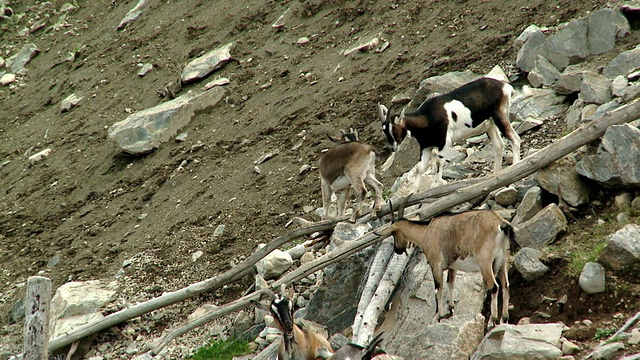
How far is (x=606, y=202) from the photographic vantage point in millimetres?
7855

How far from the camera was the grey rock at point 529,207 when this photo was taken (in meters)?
8.02

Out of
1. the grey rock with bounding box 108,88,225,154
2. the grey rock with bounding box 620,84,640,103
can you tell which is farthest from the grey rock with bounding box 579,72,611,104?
the grey rock with bounding box 108,88,225,154

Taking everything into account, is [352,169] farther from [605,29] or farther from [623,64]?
[605,29]

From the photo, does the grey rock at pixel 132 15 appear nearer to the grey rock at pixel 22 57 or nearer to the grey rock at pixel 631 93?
the grey rock at pixel 22 57

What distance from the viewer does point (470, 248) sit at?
679 cm

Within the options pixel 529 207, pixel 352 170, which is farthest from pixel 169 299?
pixel 529 207

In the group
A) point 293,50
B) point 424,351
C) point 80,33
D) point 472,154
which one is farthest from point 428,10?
point 80,33

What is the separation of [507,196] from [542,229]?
3.37 ft

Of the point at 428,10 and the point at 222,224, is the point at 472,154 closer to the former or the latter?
the point at 222,224

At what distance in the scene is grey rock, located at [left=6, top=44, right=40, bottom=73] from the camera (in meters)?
22.4

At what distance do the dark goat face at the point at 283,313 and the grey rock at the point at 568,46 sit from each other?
6.64 meters

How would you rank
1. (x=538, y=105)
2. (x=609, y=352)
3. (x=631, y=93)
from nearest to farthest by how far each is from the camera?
(x=609, y=352) < (x=631, y=93) < (x=538, y=105)

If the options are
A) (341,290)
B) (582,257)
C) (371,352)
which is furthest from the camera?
(341,290)

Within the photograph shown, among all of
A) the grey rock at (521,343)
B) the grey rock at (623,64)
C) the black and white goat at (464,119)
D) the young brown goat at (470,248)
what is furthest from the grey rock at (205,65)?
the grey rock at (521,343)
